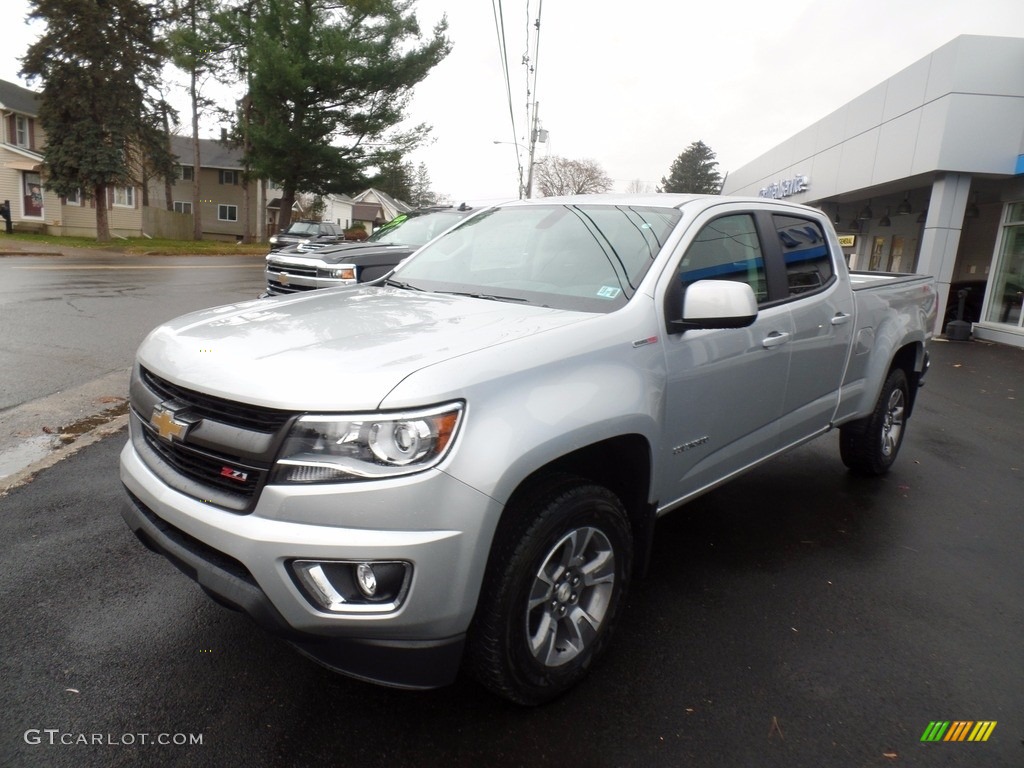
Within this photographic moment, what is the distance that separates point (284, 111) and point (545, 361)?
3420 centimetres

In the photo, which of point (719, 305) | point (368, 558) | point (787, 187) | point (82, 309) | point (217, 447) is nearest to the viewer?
point (368, 558)

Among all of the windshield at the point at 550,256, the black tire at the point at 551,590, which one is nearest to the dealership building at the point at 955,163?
the windshield at the point at 550,256

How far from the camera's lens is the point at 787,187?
24.4 meters

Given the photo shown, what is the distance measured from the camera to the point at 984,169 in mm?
14273

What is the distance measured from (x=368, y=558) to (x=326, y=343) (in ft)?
2.66

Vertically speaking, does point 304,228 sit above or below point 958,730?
above

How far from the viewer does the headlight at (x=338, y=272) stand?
8.34 metres

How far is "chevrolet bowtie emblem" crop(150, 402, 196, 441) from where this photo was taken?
240 centimetres

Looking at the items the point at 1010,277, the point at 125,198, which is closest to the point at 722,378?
the point at 1010,277

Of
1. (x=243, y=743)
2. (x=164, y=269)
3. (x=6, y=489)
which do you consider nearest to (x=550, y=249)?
(x=243, y=743)

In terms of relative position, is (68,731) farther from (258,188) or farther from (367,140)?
(258,188)

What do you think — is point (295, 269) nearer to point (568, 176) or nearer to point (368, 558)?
point (368, 558)

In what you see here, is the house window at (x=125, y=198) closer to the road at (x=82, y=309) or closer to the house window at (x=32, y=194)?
the house window at (x=32, y=194)

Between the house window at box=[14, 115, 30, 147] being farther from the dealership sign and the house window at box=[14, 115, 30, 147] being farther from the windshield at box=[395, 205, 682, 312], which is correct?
the windshield at box=[395, 205, 682, 312]
